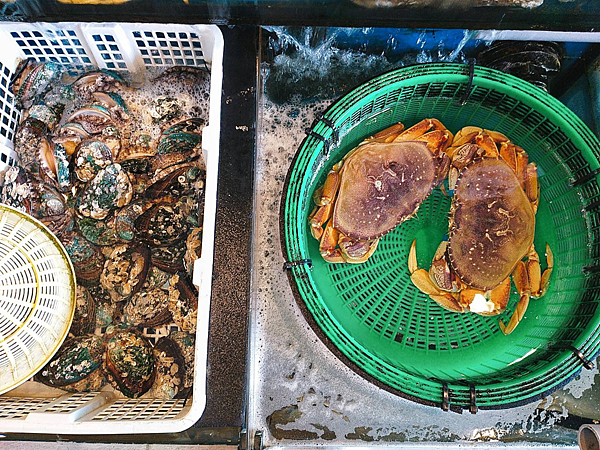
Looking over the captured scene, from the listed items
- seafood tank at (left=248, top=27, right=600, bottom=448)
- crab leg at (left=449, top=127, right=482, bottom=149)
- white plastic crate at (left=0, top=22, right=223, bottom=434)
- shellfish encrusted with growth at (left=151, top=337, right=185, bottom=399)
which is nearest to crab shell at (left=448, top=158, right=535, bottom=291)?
crab leg at (left=449, top=127, right=482, bottom=149)

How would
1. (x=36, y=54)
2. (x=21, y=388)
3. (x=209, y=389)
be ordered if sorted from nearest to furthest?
1. (x=209, y=389)
2. (x=21, y=388)
3. (x=36, y=54)

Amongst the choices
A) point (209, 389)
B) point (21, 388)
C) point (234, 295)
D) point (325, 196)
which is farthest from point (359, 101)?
point (21, 388)

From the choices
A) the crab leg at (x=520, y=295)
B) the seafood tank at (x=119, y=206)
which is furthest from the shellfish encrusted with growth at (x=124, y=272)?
the crab leg at (x=520, y=295)

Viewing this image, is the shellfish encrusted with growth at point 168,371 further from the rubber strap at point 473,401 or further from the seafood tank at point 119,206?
the rubber strap at point 473,401

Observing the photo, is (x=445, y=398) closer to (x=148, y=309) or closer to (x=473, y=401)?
(x=473, y=401)

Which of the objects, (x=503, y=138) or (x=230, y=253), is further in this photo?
(x=503, y=138)

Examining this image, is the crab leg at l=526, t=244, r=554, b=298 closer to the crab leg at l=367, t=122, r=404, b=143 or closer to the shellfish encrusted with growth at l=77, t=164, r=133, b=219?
the crab leg at l=367, t=122, r=404, b=143

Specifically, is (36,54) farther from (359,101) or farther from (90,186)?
(359,101)

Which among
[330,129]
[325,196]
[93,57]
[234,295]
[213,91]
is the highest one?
[93,57]
